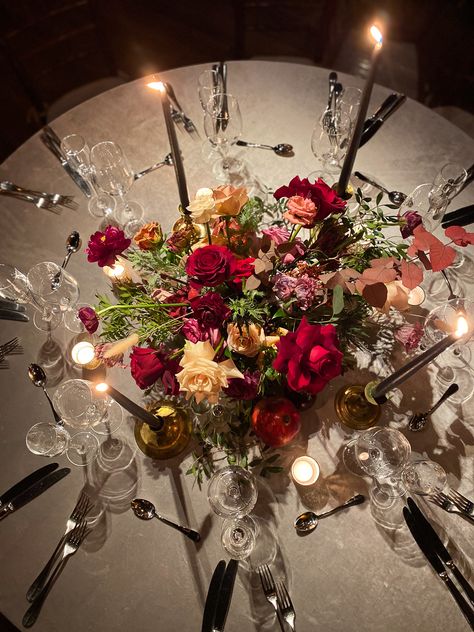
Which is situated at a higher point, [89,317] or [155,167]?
[155,167]

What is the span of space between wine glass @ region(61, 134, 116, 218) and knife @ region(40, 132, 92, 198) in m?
0.06

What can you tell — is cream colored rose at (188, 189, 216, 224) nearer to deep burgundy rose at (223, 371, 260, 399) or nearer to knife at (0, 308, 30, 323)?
deep burgundy rose at (223, 371, 260, 399)

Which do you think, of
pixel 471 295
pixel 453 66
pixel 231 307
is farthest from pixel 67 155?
pixel 453 66

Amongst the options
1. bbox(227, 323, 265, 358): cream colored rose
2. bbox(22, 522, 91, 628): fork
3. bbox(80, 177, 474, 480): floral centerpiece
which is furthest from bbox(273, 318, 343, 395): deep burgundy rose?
bbox(22, 522, 91, 628): fork

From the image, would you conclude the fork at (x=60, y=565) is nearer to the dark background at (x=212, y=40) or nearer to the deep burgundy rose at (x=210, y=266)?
the deep burgundy rose at (x=210, y=266)

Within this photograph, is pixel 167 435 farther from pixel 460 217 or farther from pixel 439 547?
pixel 460 217

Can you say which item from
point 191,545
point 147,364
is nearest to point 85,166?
point 147,364

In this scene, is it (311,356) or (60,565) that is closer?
(311,356)

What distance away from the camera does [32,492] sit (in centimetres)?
133

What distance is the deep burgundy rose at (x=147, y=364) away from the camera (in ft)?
3.75

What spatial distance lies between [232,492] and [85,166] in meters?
1.22

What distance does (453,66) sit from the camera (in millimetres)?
2467

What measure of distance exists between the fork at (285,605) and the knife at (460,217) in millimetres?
1236

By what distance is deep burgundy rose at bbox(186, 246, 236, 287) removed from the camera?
994 mm
